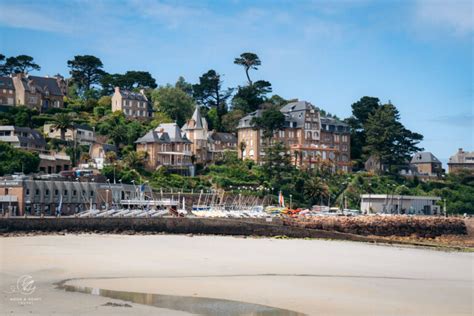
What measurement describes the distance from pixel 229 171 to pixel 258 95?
31.6m

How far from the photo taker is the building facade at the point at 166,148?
80.9 meters

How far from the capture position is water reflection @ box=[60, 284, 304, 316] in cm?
1908

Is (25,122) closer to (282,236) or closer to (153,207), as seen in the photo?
(153,207)

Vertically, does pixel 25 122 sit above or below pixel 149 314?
above

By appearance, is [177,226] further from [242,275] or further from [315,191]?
[315,191]

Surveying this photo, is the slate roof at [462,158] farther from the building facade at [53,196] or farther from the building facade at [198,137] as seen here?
the building facade at [53,196]

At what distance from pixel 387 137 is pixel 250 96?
26.1 m

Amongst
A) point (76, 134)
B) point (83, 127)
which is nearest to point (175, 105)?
point (83, 127)

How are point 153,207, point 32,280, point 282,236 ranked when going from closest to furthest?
point 32,280, point 282,236, point 153,207

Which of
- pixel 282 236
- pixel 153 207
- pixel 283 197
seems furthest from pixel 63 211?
pixel 283 197

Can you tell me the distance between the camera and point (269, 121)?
89.2 metres

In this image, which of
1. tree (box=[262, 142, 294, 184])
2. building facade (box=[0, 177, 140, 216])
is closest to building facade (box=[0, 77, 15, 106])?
building facade (box=[0, 177, 140, 216])

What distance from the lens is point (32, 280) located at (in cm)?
2266

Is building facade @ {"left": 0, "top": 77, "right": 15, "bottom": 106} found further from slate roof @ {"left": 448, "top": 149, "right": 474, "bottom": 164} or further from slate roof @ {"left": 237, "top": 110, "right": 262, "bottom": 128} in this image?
slate roof @ {"left": 448, "top": 149, "right": 474, "bottom": 164}
